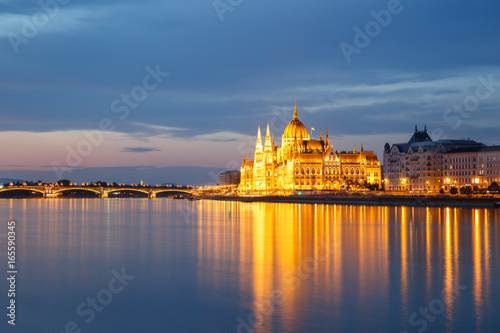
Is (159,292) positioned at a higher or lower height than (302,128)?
lower

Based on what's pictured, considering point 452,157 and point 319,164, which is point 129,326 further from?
point 319,164

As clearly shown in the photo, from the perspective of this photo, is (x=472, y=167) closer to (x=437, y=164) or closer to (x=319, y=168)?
(x=437, y=164)

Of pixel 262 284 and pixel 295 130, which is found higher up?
pixel 295 130

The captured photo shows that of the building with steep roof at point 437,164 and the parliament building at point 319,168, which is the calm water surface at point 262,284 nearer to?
the building with steep roof at point 437,164

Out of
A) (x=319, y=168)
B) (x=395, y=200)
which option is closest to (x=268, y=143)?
(x=319, y=168)

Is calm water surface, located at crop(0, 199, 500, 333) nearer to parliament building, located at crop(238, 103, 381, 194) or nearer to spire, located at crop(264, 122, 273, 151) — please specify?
A: parliament building, located at crop(238, 103, 381, 194)

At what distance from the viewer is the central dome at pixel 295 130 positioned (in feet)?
577

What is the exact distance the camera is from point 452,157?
111m

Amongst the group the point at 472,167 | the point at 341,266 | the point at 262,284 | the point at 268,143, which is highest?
the point at 268,143

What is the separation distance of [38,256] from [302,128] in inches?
5850

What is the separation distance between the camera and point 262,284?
22875 millimetres

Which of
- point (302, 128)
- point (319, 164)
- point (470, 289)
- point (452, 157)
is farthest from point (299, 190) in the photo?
point (470, 289)

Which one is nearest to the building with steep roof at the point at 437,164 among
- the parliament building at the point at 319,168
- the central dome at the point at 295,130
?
the parliament building at the point at 319,168

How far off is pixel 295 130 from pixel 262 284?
154828 mm
